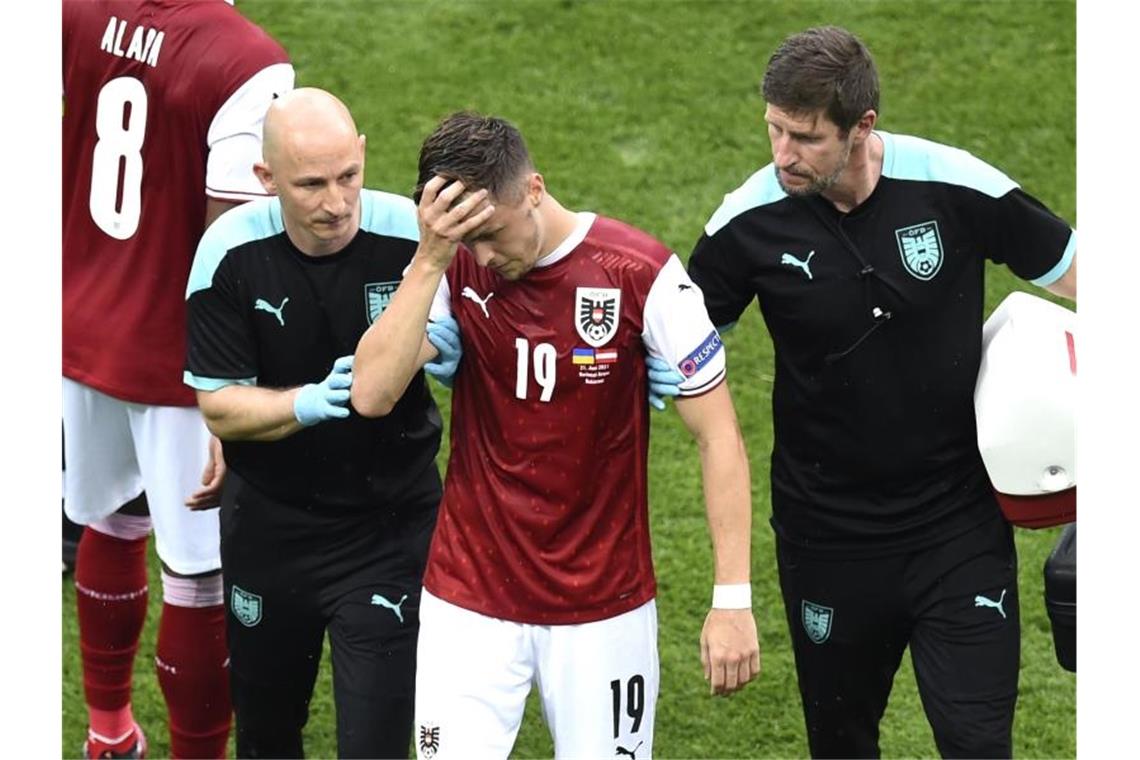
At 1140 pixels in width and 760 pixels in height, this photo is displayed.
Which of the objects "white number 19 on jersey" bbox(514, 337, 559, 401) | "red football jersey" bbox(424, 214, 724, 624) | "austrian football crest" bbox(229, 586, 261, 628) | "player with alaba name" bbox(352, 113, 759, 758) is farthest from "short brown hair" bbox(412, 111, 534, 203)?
"austrian football crest" bbox(229, 586, 261, 628)

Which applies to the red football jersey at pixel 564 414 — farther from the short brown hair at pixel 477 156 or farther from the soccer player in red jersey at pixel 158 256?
the soccer player in red jersey at pixel 158 256

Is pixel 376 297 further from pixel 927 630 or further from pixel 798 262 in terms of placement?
pixel 927 630

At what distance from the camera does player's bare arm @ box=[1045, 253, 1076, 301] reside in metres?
5.27

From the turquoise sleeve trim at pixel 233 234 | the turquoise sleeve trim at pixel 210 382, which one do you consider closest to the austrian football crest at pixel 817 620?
the turquoise sleeve trim at pixel 210 382

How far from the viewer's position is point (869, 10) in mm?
10125

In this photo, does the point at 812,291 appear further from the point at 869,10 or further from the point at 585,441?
the point at 869,10

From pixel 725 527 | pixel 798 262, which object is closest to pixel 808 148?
pixel 798 262

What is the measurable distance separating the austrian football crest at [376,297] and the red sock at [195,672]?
46.3 inches

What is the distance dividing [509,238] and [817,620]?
1.33 metres

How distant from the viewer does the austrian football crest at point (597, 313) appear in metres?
4.91

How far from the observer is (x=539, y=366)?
493cm

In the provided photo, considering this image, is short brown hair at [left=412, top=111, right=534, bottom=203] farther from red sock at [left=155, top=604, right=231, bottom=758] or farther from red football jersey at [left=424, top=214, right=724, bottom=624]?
red sock at [left=155, top=604, right=231, bottom=758]

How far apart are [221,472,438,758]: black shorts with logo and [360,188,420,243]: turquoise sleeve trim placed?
2.24 ft

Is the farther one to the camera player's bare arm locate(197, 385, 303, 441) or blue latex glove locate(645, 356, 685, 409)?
player's bare arm locate(197, 385, 303, 441)
